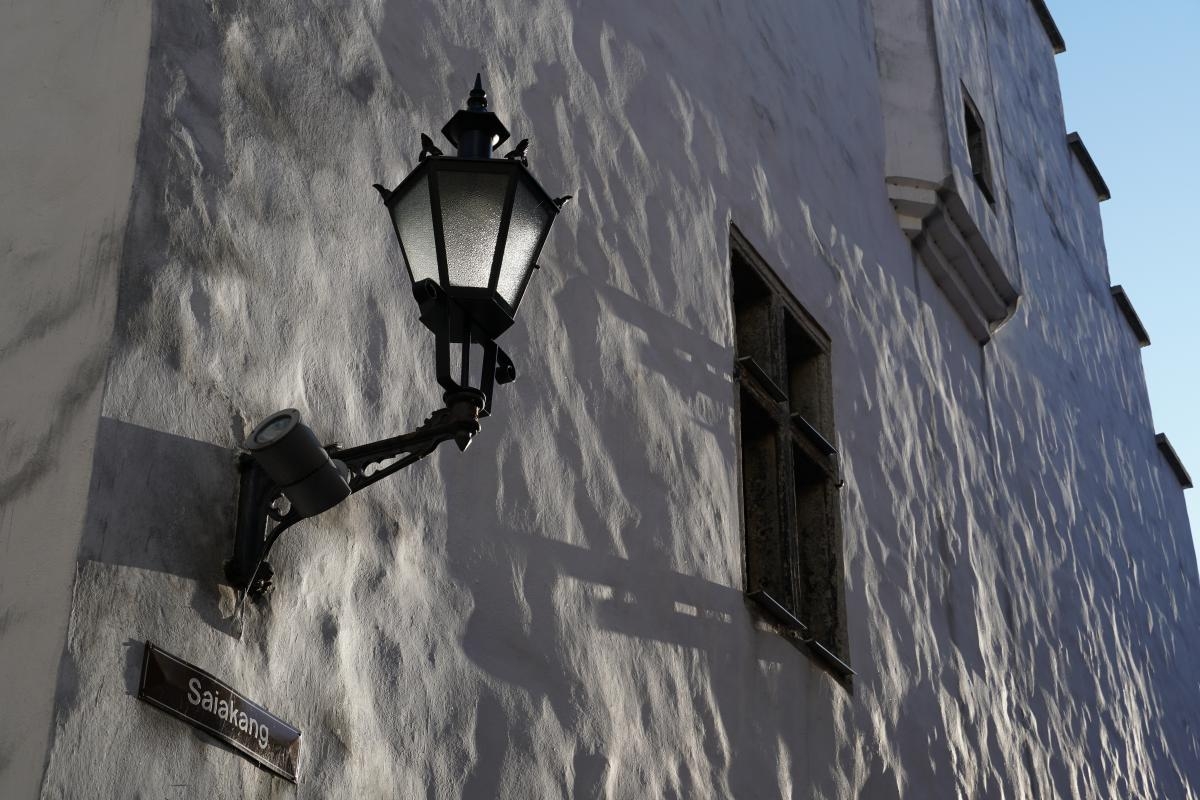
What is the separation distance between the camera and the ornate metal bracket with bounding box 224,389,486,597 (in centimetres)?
295

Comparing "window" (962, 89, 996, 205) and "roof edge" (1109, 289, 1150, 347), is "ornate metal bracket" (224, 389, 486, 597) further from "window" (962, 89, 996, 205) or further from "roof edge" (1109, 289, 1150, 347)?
"roof edge" (1109, 289, 1150, 347)

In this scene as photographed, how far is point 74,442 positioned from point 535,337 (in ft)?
5.10

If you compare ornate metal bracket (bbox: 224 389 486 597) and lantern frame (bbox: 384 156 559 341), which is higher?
lantern frame (bbox: 384 156 559 341)

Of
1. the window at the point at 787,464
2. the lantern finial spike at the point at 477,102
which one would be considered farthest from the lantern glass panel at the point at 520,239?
the window at the point at 787,464

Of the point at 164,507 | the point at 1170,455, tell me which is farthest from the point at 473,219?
the point at 1170,455

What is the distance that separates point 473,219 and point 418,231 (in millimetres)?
102

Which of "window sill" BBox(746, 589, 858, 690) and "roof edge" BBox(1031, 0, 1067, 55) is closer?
"window sill" BBox(746, 589, 858, 690)

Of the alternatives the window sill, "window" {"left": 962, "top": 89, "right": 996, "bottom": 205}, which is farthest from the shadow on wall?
Answer: "window" {"left": 962, "top": 89, "right": 996, "bottom": 205}

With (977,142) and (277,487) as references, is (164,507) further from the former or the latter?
(977,142)

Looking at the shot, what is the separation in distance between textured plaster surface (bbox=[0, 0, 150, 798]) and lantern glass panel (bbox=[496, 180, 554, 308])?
646 mm

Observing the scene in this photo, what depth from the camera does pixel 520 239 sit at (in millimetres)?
3074

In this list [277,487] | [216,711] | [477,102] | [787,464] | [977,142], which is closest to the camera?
[216,711]

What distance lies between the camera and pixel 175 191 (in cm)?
314

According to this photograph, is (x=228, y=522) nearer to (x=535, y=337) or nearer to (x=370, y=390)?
(x=370, y=390)
